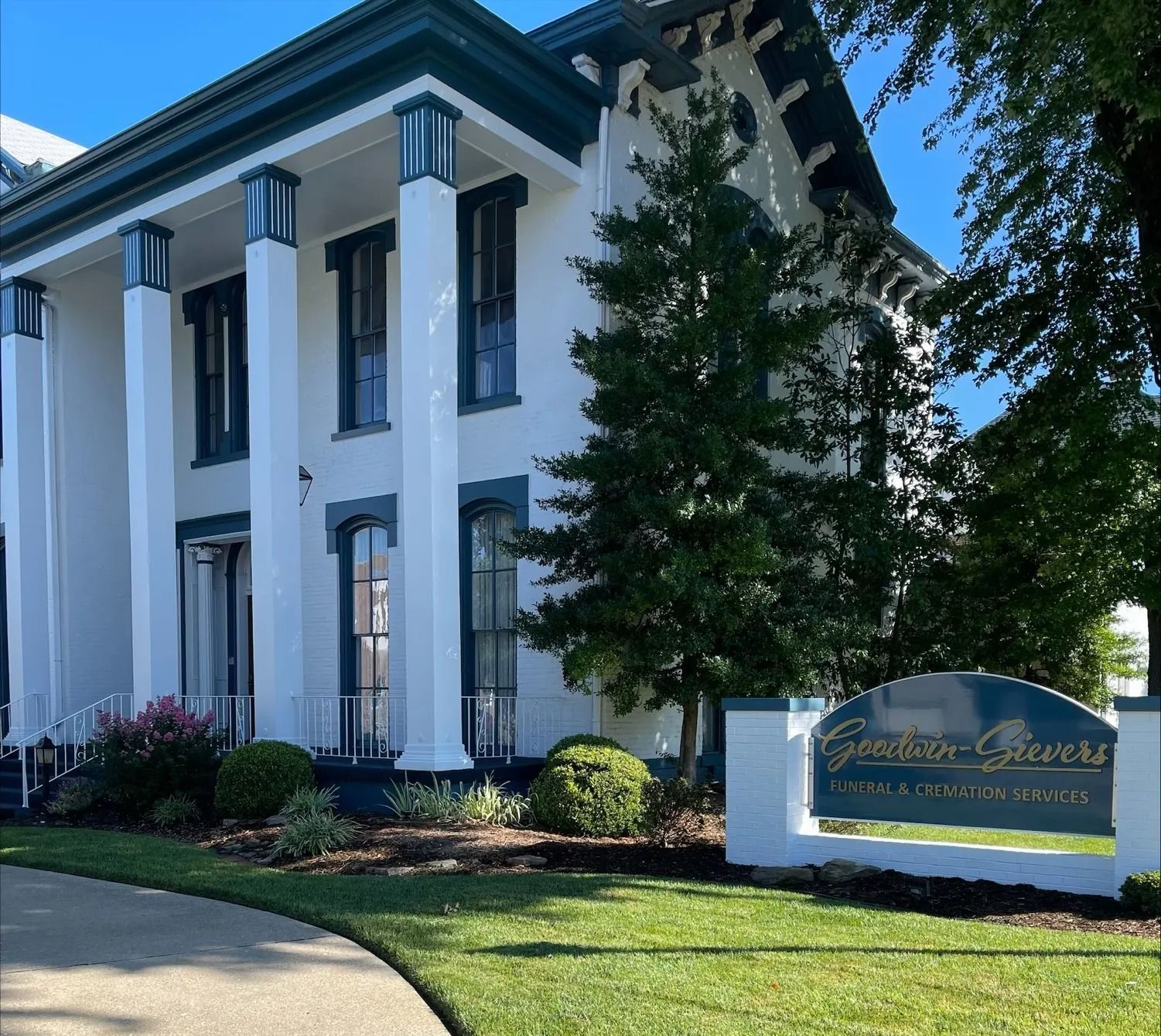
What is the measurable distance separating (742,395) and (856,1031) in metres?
7.59

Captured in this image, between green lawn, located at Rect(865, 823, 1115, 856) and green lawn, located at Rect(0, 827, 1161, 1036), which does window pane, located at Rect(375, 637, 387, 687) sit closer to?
green lawn, located at Rect(0, 827, 1161, 1036)

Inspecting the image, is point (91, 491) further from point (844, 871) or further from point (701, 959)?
point (701, 959)

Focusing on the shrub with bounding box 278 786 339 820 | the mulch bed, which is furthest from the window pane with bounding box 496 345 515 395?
the mulch bed

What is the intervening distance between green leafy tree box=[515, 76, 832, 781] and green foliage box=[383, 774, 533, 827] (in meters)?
1.42

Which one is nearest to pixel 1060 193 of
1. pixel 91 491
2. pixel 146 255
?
pixel 146 255

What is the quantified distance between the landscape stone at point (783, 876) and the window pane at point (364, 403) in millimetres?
8985

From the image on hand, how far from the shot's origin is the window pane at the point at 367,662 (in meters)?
15.2

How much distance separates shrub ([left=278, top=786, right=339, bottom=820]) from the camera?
10.8 m

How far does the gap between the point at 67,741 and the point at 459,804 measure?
8.08 m

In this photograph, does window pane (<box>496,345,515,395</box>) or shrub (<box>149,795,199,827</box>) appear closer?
shrub (<box>149,795,199,827</box>)

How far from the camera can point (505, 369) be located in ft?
47.5

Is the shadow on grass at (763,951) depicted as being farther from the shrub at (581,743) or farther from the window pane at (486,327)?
the window pane at (486,327)

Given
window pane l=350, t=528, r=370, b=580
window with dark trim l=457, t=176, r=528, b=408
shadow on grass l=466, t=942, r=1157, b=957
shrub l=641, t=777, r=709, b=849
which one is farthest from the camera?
window pane l=350, t=528, r=370, b=580

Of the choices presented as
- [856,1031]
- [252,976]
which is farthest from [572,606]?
[856,1031]
